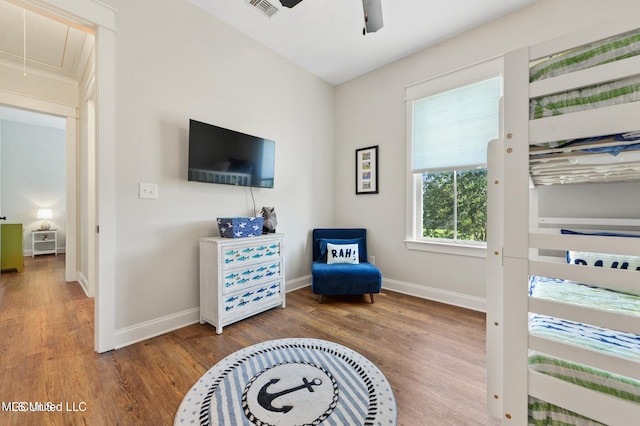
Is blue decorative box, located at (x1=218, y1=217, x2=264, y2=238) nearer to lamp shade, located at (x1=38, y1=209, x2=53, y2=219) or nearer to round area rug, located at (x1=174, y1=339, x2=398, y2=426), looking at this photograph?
round area rug, located at (x1=174, y1=339, x2=398, y2=426)

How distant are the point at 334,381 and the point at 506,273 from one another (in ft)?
3.69

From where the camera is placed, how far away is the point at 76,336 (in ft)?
6.60

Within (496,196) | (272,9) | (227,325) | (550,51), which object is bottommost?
(227,325)

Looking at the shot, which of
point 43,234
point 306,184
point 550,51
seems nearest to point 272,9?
point 306,184

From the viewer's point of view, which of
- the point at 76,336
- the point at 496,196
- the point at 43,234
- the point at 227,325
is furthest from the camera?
the point at 43,234

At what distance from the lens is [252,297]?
2.36 m

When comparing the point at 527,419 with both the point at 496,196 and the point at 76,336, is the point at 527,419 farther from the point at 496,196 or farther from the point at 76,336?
the point at 76,336

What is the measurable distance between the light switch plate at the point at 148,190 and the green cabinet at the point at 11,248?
12.6 feet

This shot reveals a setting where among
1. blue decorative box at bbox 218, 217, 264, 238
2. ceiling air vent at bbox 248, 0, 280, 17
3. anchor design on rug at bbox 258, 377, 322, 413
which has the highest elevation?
ceiling air vent at bbox 248, 0, 280, 17

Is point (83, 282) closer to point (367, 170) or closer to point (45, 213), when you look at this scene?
point (45, 213)

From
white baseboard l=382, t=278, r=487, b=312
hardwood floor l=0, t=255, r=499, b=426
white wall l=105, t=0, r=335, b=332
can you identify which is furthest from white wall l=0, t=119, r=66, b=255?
white baseboard l=382, t=278, r=487, b=312

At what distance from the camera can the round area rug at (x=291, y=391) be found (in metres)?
1.21

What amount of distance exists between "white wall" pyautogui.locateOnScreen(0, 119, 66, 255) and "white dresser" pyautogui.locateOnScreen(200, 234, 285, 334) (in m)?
5.86

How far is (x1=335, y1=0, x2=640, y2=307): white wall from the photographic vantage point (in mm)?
2168
